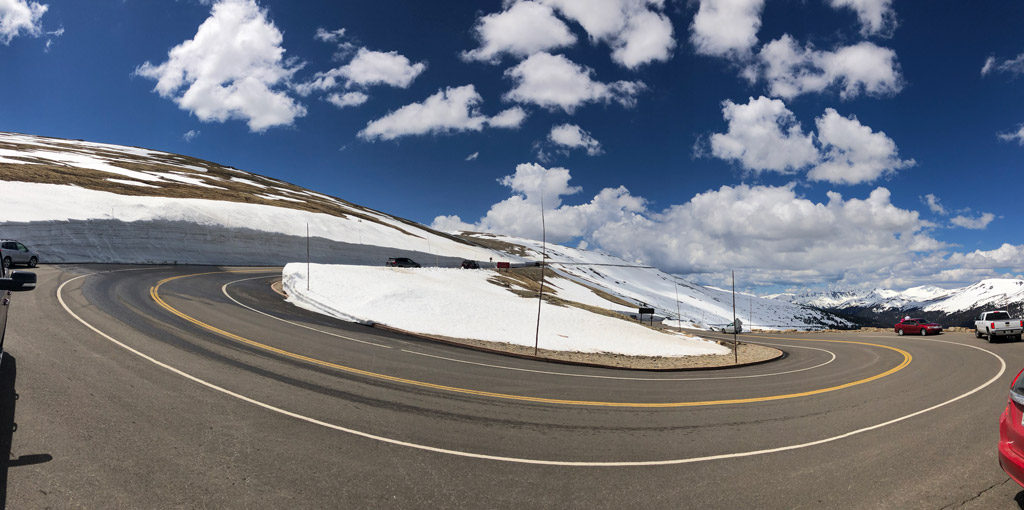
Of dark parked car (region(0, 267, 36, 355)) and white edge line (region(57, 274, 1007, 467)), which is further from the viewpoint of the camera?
white edge line (region(57, 274, 1007, 467))

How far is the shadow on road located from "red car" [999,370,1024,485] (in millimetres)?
10603

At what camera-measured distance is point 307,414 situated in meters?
7.55

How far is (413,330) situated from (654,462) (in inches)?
607

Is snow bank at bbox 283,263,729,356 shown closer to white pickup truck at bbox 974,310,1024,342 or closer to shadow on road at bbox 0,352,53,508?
shadow on road at bbox 0,352,53,508

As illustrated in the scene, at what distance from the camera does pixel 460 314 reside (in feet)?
80.0

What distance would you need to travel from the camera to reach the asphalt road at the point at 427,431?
5.17 meters

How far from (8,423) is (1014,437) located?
12.7 meters

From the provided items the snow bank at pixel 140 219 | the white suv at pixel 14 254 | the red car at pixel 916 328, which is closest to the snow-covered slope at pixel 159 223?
the snow bank at pixel 140 219

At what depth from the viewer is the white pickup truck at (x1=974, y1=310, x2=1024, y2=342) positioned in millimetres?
22609

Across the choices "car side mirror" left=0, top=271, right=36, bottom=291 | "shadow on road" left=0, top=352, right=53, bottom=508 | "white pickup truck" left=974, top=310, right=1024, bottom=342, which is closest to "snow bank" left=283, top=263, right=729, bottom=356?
"shadow on road" left=0, top=352, right=53, bottom=508

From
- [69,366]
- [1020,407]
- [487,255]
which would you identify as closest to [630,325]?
[1020,407]

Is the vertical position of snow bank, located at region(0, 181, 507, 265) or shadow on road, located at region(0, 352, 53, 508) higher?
snow bank, located at region(0, 181, 507, 265)

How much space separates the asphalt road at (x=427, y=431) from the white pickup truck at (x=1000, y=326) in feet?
46.7

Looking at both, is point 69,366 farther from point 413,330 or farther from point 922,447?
point 922,447
